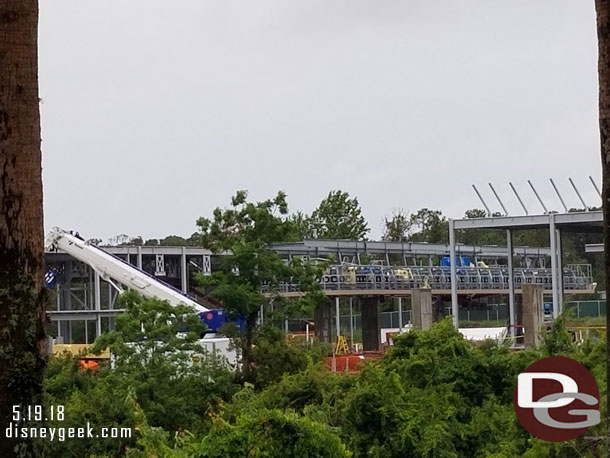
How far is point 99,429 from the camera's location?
1766 cm

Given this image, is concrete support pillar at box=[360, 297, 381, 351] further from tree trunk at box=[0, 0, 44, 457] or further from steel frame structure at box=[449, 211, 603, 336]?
tree trunk at box=[0, 0, 44, 457]

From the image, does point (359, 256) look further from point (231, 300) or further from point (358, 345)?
point (231, 300)

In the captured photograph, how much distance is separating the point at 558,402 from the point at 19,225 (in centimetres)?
691

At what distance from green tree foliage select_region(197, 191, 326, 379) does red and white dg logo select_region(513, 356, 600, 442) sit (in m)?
13.6

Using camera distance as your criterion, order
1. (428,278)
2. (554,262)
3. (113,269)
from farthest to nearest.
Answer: (428,278) < (113,269) < (554,262)

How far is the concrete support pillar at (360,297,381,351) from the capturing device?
171ft

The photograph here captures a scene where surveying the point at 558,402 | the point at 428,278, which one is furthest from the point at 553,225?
the point at 558,402

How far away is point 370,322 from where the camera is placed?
53.4 meters

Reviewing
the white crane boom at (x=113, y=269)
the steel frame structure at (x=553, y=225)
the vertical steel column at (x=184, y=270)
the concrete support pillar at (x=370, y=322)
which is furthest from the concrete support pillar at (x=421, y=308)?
the vertical steel column at (x=184, y=270)

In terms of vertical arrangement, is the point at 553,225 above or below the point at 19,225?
above

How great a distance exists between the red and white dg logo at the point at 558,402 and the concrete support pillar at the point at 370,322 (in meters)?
38.0

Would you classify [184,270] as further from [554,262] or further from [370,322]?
[554,262]

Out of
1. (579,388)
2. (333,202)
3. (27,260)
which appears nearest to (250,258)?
(579,388)

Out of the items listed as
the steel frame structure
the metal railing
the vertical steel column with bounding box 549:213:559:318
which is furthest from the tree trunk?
the metal railing
